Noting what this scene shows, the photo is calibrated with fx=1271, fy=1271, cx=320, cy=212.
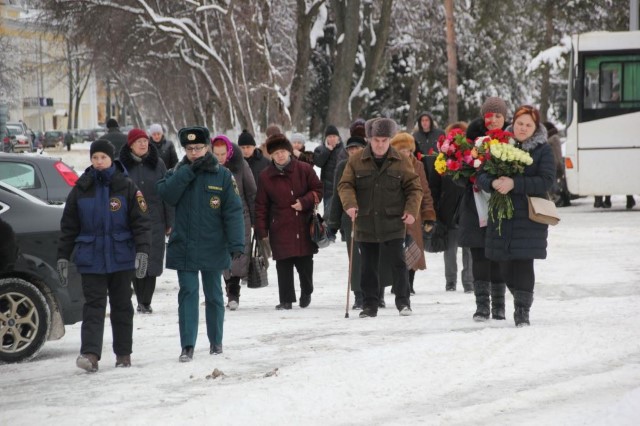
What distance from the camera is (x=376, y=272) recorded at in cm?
1120

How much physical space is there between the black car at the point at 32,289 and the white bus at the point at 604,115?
1742cm

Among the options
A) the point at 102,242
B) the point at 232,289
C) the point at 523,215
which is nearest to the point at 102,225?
the point at 102,242

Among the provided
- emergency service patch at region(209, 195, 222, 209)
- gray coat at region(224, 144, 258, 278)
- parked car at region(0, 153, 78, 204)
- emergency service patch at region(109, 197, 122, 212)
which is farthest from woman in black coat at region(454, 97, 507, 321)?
parked car at region(0, 153, 78, 204)

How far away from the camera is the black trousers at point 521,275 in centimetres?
987

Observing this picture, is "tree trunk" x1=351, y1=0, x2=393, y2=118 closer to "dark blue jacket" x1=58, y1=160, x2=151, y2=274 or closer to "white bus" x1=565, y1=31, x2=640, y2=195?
"white bus" x1=565, y1=31, x2=640, y2=195

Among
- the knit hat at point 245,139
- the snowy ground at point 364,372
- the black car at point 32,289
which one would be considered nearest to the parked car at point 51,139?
the knit hat at point 245,139

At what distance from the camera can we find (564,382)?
7684 mm

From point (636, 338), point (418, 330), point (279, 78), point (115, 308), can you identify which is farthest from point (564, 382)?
point (279, 78)

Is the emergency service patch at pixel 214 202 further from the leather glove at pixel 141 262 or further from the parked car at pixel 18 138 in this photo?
the parked car at pixel 18 138

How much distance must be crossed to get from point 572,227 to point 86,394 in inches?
584

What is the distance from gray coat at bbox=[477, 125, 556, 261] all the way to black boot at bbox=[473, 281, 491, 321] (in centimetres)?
57

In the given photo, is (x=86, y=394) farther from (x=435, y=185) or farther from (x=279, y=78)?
(x=279, y=78)

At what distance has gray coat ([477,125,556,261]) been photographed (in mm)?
9773

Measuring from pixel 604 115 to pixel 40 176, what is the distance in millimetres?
14050
